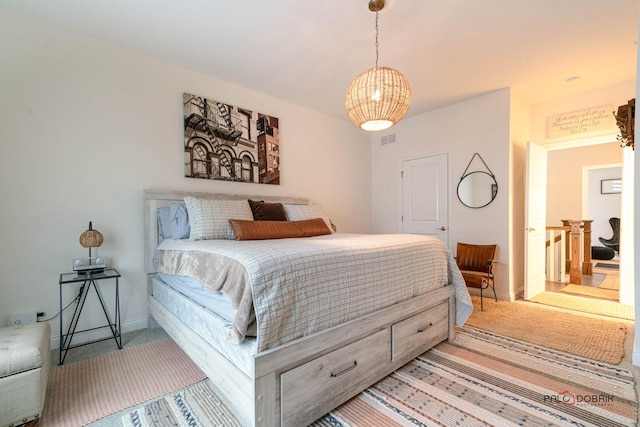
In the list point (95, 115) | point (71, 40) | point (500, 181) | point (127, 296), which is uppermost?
point (71, 40)

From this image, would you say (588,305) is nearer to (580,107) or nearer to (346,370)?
(580,107)

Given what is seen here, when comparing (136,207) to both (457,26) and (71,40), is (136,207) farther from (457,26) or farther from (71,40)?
(457,26)

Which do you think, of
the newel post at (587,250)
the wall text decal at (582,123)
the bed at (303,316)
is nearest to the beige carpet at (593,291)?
the newel post at (587,250)

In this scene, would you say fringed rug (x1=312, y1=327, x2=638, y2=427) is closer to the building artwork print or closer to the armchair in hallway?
the armchair in hallway

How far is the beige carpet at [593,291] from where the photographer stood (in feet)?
11.9

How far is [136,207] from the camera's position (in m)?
2.64

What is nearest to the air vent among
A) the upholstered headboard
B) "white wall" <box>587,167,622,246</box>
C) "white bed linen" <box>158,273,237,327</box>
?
the upholstered headboard

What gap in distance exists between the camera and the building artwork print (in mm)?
2951

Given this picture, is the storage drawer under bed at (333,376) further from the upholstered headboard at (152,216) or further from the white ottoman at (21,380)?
the upholstered headboard at (152,216)

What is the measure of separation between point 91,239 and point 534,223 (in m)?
4.90

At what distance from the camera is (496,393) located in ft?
5.38

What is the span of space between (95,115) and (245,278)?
2.33 meters

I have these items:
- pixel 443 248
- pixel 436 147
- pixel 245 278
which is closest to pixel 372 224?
pixel 436 147

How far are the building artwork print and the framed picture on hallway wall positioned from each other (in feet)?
29.1
